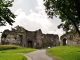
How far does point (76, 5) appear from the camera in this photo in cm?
2695

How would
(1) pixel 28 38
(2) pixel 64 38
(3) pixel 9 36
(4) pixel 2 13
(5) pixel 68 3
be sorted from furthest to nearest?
(1) pixel 28 38, (3) pixel 9 36, (2) pixel 64 38, (4) pixel 2 13, (5) pixel 68 3

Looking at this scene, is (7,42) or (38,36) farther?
(38,36)

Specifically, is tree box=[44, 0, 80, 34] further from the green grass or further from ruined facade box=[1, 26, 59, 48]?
ruined facade box=[1, 26, 59, 48]

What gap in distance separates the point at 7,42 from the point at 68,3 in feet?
157

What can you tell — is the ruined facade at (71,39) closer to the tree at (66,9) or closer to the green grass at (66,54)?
the green grass at (66,54)

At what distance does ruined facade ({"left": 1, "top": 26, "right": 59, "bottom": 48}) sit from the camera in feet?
232

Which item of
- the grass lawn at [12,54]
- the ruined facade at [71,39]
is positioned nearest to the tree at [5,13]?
the grass lawn at [12,54]

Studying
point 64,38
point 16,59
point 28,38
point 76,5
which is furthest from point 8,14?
point 28,38

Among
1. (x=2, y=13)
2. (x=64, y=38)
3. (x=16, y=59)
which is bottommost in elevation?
(x=16, y=59)

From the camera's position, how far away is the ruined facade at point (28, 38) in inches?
2786

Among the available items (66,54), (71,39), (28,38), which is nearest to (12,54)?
(66,54)

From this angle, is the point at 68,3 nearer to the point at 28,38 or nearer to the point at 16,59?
the point at 16,59

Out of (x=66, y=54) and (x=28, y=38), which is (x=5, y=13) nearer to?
(x=66, y=54)

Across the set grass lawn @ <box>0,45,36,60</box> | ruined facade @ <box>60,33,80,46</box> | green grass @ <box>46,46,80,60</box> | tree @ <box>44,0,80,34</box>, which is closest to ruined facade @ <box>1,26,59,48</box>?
ruined facade @ <box>60,33,80,46</box>
